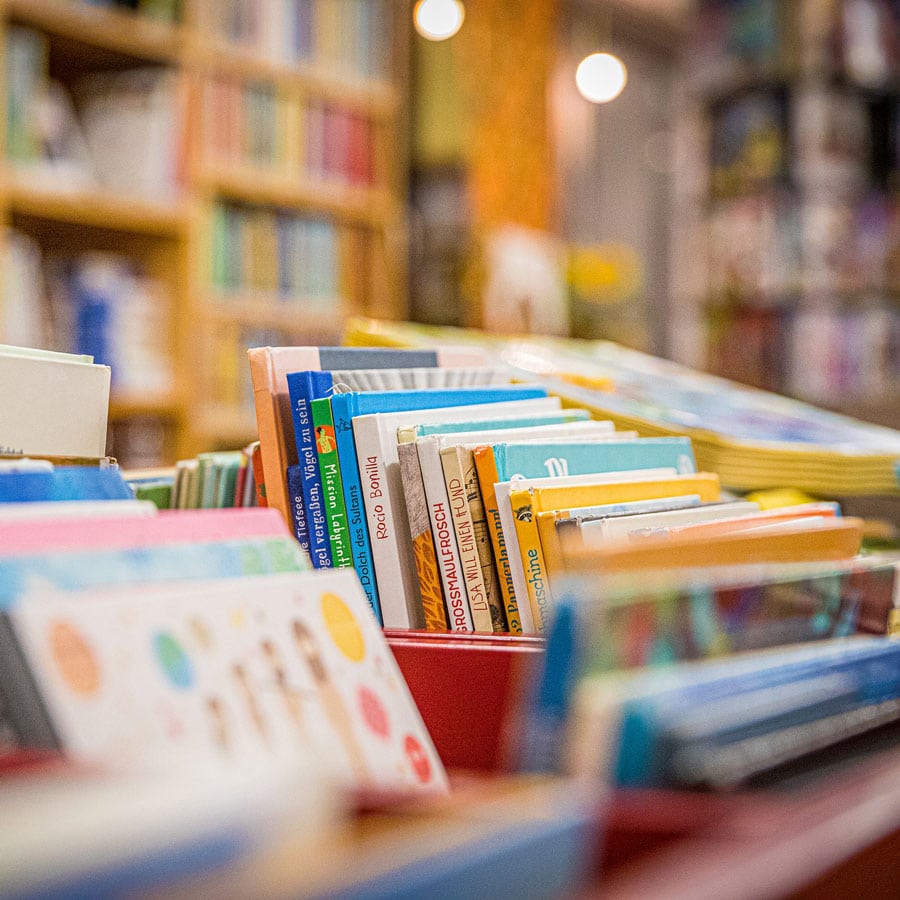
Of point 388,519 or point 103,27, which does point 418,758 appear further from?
point 103,27

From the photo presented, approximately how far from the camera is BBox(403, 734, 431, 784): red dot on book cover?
2.28ft

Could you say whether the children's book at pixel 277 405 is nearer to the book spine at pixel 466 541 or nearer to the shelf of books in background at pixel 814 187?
the book spine at pixel 466 541

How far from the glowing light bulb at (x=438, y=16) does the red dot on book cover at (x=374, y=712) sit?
11.8 feet

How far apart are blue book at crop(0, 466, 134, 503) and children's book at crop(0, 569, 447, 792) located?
145mm

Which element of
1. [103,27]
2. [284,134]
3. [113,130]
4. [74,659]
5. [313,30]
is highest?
[313,30]

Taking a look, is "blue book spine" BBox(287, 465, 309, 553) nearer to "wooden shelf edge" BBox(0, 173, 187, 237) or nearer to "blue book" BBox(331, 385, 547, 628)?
"blue book" BBox(331, 385, 547, 628)

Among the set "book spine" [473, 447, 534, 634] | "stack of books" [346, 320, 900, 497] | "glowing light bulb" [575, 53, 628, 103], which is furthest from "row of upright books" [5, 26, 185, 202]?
"book spine" [473, 447, 534, 634]

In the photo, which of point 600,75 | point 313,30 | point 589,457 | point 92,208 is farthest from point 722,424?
point 600,75

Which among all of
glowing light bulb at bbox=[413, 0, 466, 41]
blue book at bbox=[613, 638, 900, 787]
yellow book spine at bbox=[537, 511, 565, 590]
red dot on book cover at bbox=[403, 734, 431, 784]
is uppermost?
glowing light bulb at bbox=[413, 0, 466, 41]

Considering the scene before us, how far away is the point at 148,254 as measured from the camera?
3.26 metres

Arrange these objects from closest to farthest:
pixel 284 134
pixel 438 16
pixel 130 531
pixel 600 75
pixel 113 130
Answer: pixel 130 531 → pixel 113 130 → pixel 284 134 → pixel 438 16 → pixel 600 75

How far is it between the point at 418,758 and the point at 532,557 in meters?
0.25

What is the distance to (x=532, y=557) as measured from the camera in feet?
3.01

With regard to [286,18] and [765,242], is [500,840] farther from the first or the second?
[765,242]
